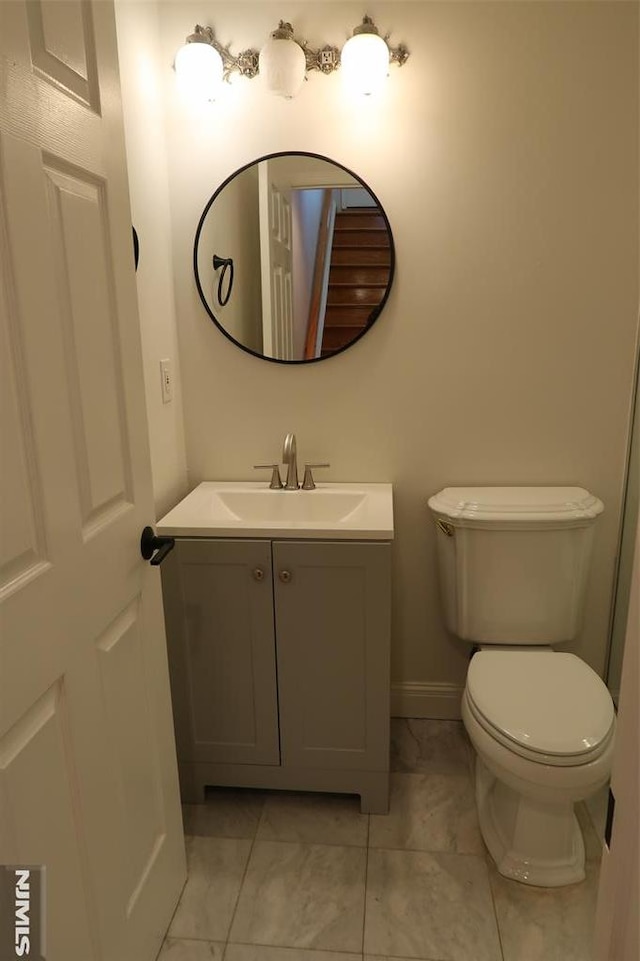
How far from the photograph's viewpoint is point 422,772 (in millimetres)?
2027

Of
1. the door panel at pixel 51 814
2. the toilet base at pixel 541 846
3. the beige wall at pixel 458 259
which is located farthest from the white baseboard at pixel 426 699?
the door panel at pixel 51 814

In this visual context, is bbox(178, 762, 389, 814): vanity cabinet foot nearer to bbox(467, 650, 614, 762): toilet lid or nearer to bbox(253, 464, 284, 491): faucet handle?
bbox(467, 650, 614, 762): toilet lid

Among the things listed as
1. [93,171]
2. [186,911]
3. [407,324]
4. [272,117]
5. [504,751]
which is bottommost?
[186,911]

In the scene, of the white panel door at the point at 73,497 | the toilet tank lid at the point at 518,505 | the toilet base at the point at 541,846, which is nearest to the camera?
the white panel door at the point at 73,497

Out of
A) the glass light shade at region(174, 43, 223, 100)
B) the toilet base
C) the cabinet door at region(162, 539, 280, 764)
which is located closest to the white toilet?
the toilet base

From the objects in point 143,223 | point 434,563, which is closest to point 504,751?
point 434,563

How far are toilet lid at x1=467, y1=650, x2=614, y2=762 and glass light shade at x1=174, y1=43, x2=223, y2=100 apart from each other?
1.75 m

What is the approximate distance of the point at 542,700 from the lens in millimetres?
1618

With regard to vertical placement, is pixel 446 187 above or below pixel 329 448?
above

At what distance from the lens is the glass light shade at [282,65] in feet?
5.70

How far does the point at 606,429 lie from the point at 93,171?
1.60 meters

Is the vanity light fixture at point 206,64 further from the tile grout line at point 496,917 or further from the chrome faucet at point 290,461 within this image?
the tile grout line at point 496,917

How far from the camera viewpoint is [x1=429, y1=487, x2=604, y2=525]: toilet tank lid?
185 centimetres

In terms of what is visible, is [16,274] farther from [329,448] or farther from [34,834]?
[329,448]
